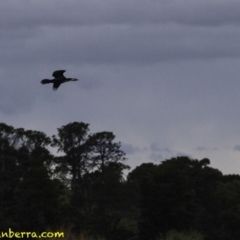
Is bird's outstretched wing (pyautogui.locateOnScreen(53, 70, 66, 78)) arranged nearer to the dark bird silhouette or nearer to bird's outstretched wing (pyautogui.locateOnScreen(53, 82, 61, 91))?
the dark bird silhouette

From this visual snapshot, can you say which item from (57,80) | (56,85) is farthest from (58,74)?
(56,85)

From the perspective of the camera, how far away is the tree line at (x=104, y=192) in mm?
61188

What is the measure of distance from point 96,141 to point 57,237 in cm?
3890

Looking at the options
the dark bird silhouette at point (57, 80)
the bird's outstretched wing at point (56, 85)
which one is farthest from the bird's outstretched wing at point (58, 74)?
the bird's outstretched wing at point (56, 85)

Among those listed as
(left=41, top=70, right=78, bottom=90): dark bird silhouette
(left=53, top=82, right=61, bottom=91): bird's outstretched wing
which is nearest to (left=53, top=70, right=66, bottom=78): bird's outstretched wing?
(left=41, top=70, right=78, bottom=90): dark bird silhouette

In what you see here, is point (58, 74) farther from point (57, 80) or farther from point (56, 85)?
point (56, 85)

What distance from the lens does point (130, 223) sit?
217 ft

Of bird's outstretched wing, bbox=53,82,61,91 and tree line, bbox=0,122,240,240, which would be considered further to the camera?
tree line, bbox=0,122,240,240

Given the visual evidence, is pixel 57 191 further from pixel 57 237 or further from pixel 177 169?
pixel 57 237

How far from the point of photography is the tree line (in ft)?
201

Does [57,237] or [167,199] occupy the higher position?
[167,199]

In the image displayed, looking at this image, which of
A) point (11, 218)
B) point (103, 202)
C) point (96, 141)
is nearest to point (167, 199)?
point (11, 218)

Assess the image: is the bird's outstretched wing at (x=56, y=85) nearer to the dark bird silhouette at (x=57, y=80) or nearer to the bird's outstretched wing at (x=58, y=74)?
the dark bird silhouette at (x=57, y=80)

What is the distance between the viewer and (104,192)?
75.9 meters
